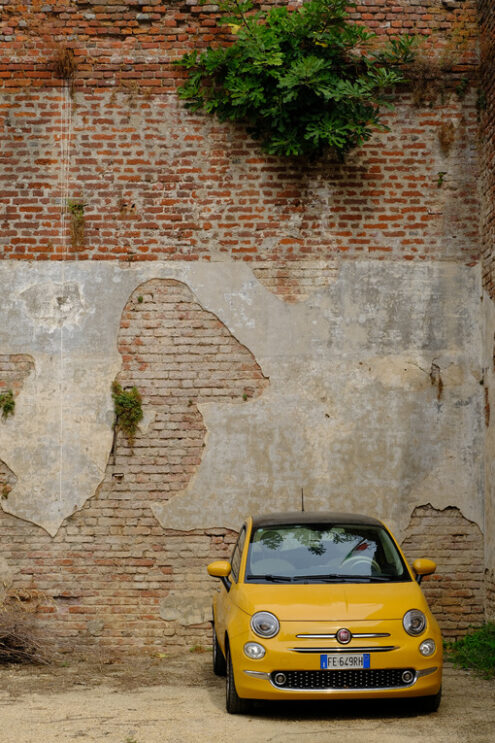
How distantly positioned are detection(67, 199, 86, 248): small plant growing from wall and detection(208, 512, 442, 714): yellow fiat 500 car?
183 inches

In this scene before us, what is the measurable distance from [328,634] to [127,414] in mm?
4195

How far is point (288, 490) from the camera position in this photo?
9781 millimetres

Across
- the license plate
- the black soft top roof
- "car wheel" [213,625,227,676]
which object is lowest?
"car wheel" [213,625,227,676]


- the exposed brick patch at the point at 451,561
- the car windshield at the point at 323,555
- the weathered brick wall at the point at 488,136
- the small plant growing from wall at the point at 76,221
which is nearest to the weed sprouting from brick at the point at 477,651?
the exposed brick patch at the point at 451,561

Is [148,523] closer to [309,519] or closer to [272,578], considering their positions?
[309,519]

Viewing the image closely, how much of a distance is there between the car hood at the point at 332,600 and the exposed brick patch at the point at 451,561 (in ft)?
9.30

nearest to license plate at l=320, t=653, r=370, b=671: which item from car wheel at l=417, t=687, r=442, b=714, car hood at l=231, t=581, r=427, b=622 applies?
car hood at l=231, t=581, r=427, b=622

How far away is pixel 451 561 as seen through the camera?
9688 millimetres

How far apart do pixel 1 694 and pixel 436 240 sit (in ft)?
21.5

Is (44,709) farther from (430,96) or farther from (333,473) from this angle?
(430,96)

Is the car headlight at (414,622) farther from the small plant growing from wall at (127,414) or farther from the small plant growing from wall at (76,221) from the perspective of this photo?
the small plant growing from wall at (76,221)

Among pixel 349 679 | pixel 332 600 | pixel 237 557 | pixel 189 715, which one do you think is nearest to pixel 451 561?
pixel 237 557

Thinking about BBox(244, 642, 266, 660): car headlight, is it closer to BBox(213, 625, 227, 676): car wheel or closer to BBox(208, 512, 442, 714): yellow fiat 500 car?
BBox(208, 512, 442, 714): yellow fiat 500 car

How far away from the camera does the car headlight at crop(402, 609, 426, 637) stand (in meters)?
6.52
